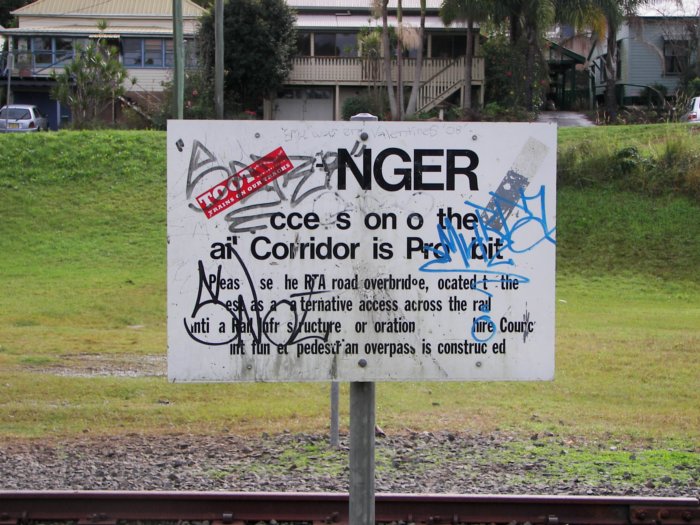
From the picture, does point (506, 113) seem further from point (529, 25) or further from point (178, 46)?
point (178, 46)

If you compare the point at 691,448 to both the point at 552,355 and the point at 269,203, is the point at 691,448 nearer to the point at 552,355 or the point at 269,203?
the point at 552,355

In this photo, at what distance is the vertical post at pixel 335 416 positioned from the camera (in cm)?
710

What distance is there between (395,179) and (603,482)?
390 cm

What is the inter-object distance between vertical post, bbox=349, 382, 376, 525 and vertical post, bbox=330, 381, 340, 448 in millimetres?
3425

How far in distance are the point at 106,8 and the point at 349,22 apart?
12964 millimetres

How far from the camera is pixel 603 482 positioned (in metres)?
6.65

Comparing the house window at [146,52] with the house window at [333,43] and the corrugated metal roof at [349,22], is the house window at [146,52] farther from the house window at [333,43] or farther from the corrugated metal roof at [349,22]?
the house window at [333,43]

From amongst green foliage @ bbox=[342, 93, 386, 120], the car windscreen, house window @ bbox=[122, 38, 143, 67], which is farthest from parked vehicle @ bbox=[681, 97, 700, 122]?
the car windscreen

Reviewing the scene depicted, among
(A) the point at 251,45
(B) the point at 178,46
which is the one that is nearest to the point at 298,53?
(A) the point at 251,45

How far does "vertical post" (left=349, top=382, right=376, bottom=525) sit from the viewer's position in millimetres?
3582

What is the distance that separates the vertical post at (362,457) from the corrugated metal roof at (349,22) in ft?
116

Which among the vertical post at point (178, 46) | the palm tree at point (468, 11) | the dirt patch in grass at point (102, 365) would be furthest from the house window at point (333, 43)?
the dirt patch in grass at point (102, 365)

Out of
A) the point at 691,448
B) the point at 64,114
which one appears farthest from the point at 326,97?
the point at 691,448

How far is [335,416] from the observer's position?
24.0ft
